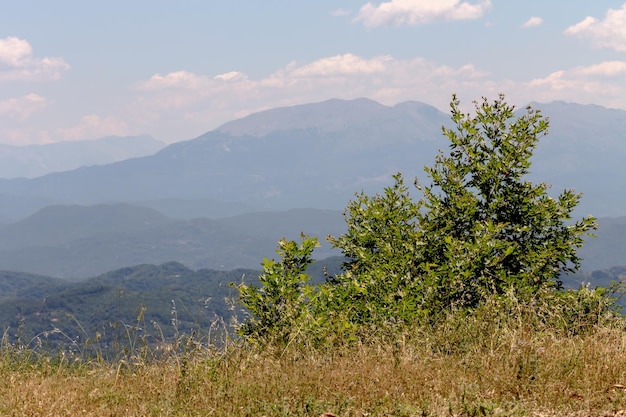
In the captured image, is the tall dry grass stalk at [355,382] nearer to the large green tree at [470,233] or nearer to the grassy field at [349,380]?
the grassy field at [349,380]

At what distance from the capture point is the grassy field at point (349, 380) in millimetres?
5629

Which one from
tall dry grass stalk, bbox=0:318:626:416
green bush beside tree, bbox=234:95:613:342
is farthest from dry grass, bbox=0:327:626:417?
green bush beside tree, bbox=234:95:613:342

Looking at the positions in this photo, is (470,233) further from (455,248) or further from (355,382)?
(355,382)

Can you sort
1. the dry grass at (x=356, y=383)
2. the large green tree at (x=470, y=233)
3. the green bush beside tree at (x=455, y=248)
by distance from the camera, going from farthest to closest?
the large green tree at (x=470, y=233), the green bush beside tree at (x=455, y=248), the dry grass at (x=356, y=383)

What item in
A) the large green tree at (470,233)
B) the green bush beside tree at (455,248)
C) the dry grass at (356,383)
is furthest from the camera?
the large green tree at (470,233)

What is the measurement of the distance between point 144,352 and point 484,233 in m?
8.25

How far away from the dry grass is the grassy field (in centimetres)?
1

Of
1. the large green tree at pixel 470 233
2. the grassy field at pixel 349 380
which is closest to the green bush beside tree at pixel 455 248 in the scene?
the large green tree at pixel 470 233

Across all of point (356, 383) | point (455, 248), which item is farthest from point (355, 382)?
point (455, 248)

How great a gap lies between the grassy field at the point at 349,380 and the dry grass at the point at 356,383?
1 cm

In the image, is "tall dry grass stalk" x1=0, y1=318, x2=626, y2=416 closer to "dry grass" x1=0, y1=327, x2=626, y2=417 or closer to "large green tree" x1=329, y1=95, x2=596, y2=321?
"dry grass" x1=0, y1=327, x2=626, y2=417

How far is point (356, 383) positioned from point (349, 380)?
10cm

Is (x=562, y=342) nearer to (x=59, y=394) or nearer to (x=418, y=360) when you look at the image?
(x=418, y=360)

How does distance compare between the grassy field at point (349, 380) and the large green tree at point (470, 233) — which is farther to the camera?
the large green tree at point (470, 233)
